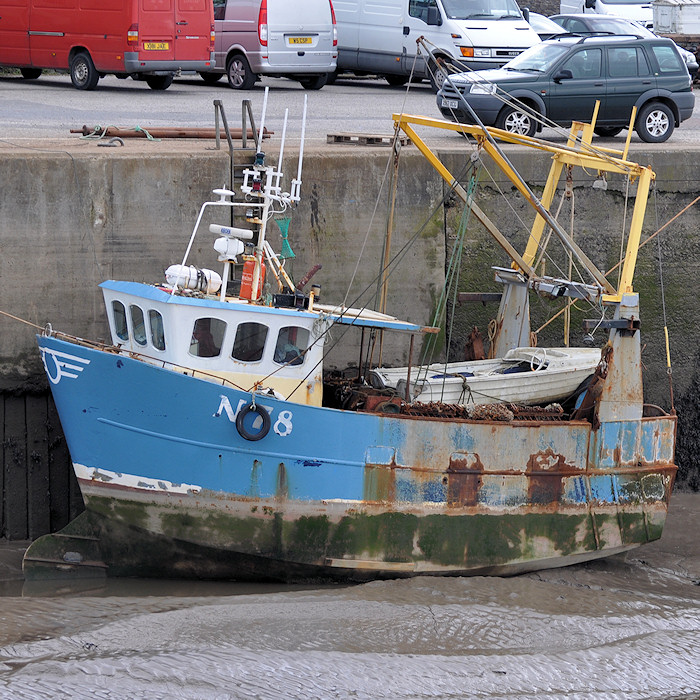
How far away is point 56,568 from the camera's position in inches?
351

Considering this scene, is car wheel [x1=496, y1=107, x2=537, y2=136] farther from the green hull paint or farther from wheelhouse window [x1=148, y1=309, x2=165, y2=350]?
wheelhouse window [x1=148, y1=309, x2=165, y2=350]

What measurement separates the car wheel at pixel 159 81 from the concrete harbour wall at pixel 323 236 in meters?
7.90

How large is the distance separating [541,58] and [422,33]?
227 inches

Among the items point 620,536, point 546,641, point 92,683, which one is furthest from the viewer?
point 620,536

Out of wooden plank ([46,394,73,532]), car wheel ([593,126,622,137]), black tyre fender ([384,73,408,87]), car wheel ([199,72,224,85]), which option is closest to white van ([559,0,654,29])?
black tyre fender ([384,73,408,87])

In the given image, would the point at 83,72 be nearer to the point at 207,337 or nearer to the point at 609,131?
the point at 609,131

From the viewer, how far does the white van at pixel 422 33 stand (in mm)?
18828

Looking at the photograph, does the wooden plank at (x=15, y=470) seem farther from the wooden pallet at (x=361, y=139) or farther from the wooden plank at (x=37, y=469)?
the wooden pallet at (x=361, y=139)

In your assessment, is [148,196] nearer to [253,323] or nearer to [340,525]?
[253,323]

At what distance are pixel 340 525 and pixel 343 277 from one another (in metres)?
2.91

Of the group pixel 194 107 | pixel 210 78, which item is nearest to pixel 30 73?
pixel 210 78

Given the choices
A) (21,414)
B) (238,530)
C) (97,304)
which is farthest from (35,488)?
(238,530)

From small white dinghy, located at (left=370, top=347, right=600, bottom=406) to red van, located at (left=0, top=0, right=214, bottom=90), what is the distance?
30.3 ft

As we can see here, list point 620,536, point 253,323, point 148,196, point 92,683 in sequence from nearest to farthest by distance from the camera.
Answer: point 92,683 < point 253,323 < point 620,536 < point 148,196
